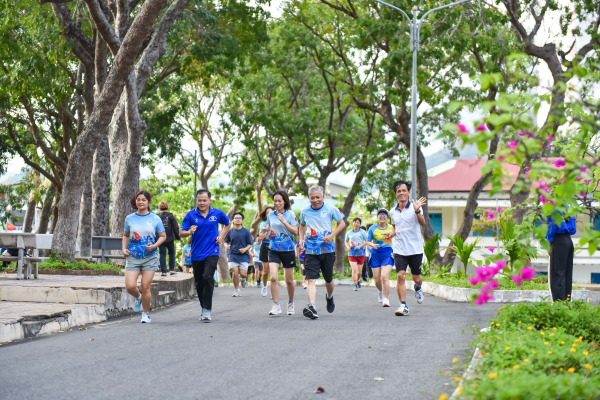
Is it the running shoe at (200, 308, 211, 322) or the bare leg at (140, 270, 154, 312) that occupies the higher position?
the bare leg at (140, 270, 154, 312)

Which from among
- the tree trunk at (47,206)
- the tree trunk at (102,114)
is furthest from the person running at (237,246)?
the tree trunk at (47,206)

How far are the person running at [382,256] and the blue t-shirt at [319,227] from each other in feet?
6.07

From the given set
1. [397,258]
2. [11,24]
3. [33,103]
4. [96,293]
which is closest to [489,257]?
[397,258]

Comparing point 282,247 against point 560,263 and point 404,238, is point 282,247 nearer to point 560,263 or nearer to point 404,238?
point 404,238

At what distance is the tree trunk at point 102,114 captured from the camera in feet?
45.1

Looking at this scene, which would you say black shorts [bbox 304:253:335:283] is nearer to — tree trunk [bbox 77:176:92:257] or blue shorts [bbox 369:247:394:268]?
blue shorts [bbox 369:247:394:268]

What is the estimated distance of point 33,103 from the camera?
27.0m

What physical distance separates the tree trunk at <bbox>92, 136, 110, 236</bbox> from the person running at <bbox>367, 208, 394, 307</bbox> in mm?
8440

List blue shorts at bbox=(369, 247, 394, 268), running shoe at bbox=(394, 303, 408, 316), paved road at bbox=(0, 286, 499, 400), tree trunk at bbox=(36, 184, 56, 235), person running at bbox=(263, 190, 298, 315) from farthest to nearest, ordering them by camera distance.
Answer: tree trunk at bbox=(36, 184, 56, 235) → blue shorts at bbox=(369, 247, 394, 268) → person running at bbox=(263, 190, 298, 315) → running shoe at bbox=(394, 303, 408, 316) → paved road at bbox=(0, 286, 499, 400)

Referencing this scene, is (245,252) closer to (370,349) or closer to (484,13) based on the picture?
(370,349)

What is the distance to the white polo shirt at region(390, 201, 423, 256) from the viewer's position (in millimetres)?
10250

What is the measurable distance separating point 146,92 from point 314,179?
13266 millimetres

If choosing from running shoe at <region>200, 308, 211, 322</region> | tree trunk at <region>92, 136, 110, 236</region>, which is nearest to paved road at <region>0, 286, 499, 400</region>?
running shoe at <region>200, 308, 211, 322</region>

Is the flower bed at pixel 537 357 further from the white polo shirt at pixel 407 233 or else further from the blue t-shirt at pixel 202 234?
the blue t-shirt at pixel 202 234
